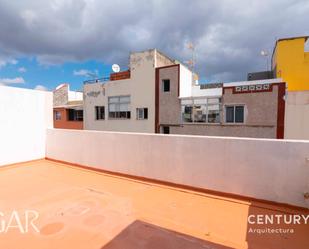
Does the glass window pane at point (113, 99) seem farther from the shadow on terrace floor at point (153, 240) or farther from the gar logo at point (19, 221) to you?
the shadow on terrace floor at point (153, 240)

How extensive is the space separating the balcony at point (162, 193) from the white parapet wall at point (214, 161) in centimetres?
2

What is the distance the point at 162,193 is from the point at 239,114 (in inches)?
388

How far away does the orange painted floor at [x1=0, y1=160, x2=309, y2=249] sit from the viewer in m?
2.53

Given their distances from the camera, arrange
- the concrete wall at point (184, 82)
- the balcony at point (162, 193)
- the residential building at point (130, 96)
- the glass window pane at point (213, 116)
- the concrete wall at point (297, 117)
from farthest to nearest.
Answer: the residential building at point (130, 96)
the concrete wall at point (184, 82)
the glass window pane at point (213, 116)
the concrete wall at point (297, 117)
the balcony at point (162, 193)

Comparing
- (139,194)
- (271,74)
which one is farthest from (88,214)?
(271,74)

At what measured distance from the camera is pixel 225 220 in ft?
10.0

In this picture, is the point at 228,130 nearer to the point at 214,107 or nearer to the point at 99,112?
the point at 214,107

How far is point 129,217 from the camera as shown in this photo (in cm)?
318

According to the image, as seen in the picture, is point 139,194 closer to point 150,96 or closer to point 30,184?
point 30,184

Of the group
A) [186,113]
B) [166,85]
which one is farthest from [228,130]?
[166,85]

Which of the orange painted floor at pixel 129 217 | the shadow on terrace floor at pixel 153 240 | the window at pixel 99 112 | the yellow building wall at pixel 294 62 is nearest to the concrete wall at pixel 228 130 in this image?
the yellow building wall at pixel 294 62

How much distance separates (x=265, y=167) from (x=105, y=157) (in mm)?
4096

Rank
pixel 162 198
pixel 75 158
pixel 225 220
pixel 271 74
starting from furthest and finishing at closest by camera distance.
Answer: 1. pixel 271 74
2. pixel 75 158
3. pixel 162 198
4. pixel 225 220

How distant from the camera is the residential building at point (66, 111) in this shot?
2114cm
